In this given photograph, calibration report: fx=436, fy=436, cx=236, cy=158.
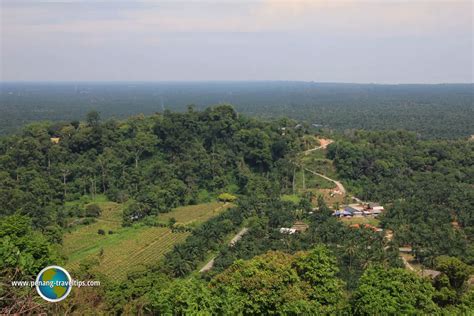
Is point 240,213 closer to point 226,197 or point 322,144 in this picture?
point 226,197

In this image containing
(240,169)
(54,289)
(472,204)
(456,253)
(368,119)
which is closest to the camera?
(54,289)

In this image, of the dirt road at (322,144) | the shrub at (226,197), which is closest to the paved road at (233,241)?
the shrub at (226,197)

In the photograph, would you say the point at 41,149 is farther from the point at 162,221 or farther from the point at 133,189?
the point at 162,221

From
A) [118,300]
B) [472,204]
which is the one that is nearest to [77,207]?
[118,300]

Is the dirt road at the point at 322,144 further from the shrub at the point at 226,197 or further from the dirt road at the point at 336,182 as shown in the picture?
the shrub at the point at 226,197

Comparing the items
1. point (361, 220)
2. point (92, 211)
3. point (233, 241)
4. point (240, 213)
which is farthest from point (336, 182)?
point (92, 211)

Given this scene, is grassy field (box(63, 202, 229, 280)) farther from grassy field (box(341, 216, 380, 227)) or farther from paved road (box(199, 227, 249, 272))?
grassy field (box(341, 216, 380, 227))

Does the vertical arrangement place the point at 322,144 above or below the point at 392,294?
above
